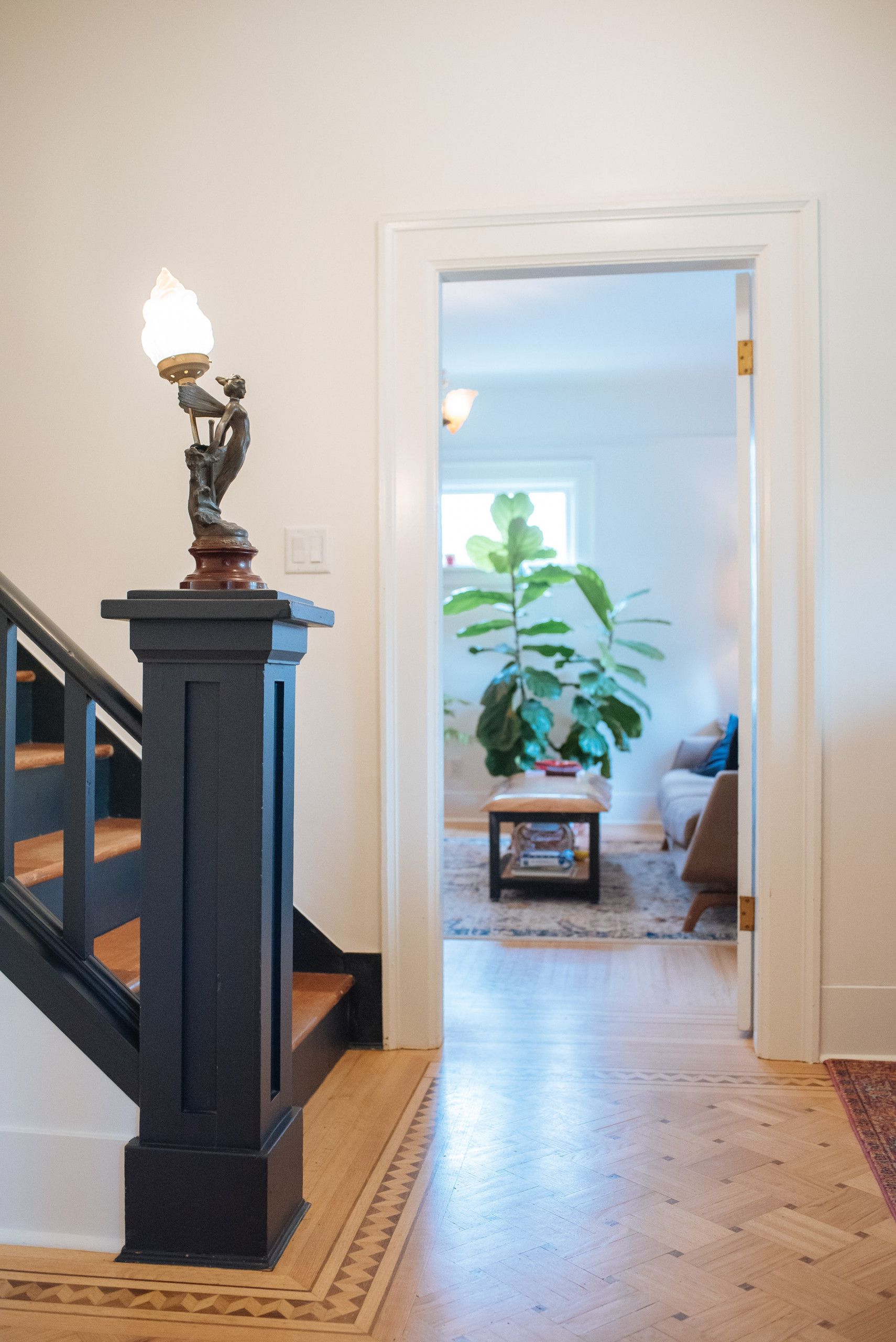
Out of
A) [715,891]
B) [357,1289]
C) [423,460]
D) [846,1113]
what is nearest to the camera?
[357,1289]

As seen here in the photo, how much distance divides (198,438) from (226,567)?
0.24 metres

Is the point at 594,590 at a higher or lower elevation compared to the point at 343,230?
lower

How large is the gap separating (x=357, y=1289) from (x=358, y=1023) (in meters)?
1.01

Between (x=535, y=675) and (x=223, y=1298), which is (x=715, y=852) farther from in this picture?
(x=223, y=1298)

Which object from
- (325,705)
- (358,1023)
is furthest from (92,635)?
(358,1023)

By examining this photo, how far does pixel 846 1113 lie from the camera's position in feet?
6.82

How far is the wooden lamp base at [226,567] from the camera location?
64.6 inches

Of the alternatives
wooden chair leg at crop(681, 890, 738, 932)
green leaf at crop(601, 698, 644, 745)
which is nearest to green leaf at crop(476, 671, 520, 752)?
green leaf at crop(601, 698, 644, 745)

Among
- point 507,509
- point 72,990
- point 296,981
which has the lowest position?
point 296,981

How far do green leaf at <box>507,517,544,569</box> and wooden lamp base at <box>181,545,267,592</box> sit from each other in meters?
3.70

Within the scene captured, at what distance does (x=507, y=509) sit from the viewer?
212 inches

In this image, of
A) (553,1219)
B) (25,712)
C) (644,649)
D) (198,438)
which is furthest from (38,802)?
(644,649)

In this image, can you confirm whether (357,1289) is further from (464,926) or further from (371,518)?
(464,926)

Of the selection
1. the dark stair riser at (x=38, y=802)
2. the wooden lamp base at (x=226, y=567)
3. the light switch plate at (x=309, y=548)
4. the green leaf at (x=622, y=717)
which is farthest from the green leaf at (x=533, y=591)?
the wooden lamp base at (x=226, y=567)
